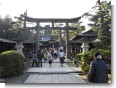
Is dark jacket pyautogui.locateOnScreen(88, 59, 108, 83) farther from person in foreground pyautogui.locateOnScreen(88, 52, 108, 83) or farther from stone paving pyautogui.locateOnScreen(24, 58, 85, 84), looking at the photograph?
stone paving pyautogui.locateOnScreen(24, 58, 85, 84)

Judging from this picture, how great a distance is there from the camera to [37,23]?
5254 mm

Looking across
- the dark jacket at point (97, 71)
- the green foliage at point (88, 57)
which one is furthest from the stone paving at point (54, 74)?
the dark jacket at point (97, 71)

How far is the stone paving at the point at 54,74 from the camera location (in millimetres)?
4965

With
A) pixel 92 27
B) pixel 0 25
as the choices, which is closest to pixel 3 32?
pixel 0 25

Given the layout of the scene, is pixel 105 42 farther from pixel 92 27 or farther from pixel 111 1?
pixel 111 1

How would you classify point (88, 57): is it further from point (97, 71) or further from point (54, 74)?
point (97, 71)

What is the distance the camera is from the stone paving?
16.3ft

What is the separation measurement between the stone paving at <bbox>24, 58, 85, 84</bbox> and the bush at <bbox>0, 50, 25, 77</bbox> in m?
0.34

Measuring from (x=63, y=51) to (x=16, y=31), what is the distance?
0.98 metres

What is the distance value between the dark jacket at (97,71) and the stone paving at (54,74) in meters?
0.78

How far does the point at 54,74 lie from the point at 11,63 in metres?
1.12

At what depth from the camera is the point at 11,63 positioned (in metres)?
6.00

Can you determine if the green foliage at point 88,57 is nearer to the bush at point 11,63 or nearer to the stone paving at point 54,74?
the stone paving at point 54,74

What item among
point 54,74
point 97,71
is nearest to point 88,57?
point 54,74
